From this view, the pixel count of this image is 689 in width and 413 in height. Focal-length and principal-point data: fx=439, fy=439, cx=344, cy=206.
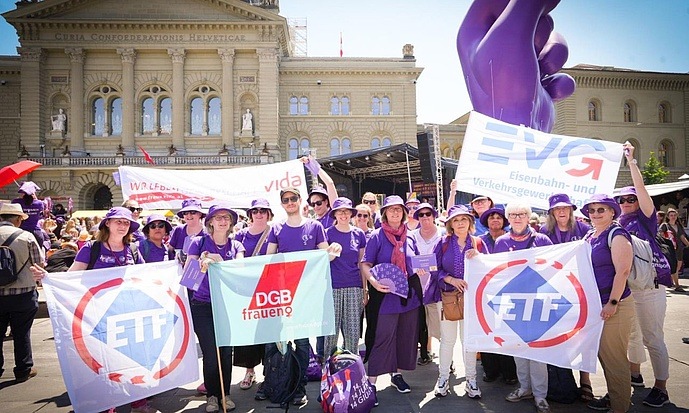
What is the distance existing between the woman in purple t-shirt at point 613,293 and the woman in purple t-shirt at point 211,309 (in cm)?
344

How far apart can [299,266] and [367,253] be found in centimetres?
75

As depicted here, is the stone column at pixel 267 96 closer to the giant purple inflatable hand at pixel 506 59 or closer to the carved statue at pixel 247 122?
the carved statue at pixel 247 122

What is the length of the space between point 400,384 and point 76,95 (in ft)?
131

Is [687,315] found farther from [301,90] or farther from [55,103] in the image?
[55,103]

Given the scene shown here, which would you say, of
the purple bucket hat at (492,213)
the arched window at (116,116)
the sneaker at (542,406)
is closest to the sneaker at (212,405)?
the sneaker at (542,406)

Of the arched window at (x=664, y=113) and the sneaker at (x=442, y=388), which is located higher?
the arched window at (x=664, y=113)

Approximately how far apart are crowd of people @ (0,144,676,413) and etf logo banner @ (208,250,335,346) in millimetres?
205

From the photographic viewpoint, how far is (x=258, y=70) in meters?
37.2

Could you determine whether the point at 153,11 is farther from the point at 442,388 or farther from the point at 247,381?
the point at 442,388

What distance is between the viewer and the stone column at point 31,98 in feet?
116

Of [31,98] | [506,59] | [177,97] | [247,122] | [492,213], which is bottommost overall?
[492,213]

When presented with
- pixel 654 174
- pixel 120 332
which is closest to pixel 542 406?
pixel 120 332

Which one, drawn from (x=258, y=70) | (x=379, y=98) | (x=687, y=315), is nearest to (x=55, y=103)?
(x=258, y=70)

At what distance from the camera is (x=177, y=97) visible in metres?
36.6
